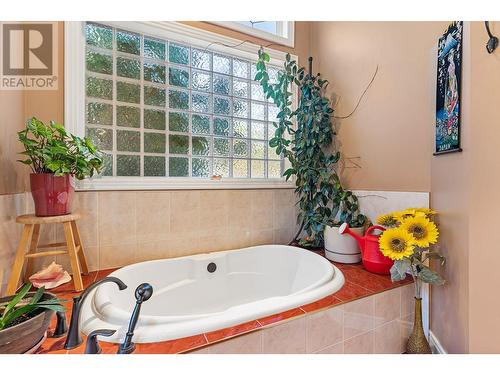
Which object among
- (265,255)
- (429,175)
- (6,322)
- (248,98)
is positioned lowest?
(265,255)

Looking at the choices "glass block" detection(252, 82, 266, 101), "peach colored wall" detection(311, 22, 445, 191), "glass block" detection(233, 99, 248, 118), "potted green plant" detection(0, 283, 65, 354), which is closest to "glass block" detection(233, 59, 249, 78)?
"glass block" detection(252, 82, 266, 101)

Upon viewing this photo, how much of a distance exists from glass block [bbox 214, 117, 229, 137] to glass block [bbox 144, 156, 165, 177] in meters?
0.52

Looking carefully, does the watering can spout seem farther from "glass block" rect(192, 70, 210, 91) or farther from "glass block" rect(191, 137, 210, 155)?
"glass block" rect(192, 70, 210, 91)

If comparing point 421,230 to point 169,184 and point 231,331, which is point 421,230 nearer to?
point 231,331

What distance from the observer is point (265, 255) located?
1978mm

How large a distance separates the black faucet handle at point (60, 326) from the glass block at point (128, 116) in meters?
1.27

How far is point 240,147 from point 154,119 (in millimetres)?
751

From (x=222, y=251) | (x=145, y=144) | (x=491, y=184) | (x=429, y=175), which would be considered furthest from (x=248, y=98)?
(x=491, y=184)

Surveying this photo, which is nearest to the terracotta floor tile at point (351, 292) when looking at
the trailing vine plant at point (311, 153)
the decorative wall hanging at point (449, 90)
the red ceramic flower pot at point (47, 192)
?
the trailing vine plant at point (311, 153)

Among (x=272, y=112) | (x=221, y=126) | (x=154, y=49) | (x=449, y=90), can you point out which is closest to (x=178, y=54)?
(x=154, y=49)

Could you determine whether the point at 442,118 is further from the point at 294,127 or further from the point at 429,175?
the point at 294,127

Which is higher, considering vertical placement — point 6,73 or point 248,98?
point 248,98

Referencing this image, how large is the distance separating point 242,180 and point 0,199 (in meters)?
1.46

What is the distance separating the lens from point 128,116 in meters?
1.78
